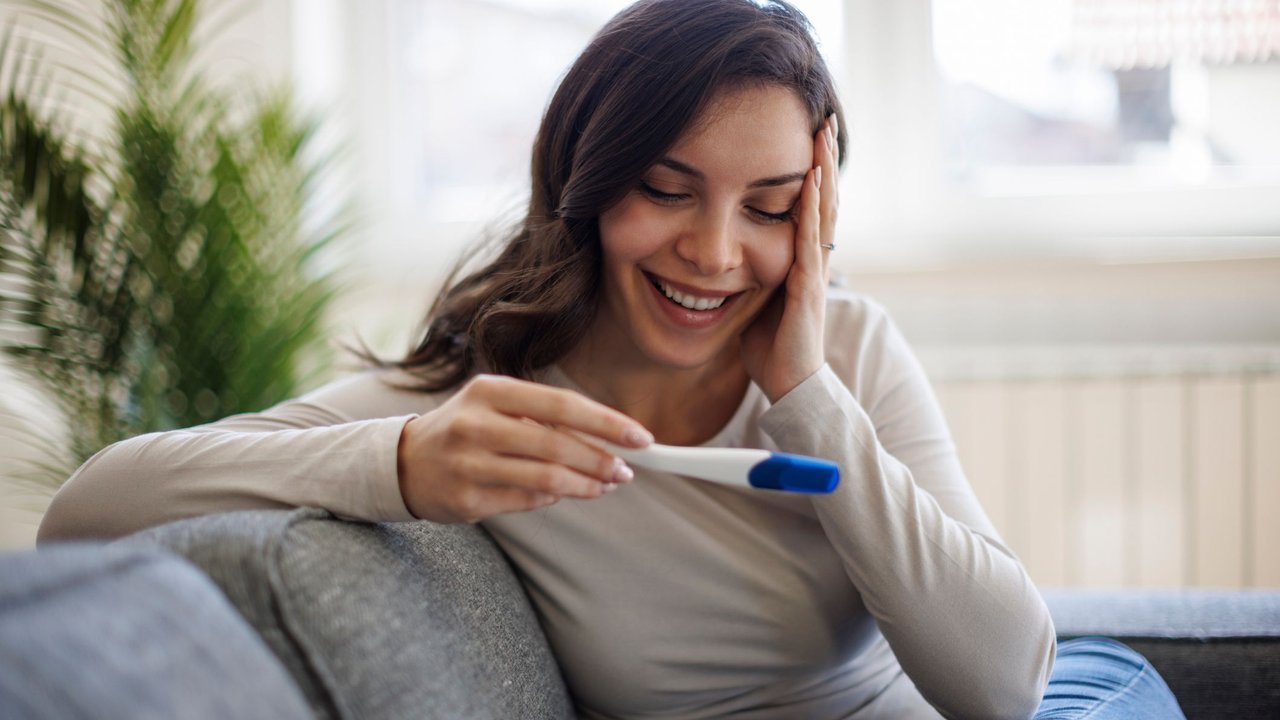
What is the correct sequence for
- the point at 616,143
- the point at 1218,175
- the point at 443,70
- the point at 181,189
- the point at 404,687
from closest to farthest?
1. the point at 404,687
2. the point at 616,143
3. the point at 181,189
4. the point at 1218,175
5. the point at 443,70

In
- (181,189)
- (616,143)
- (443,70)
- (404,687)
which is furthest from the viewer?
(443,70)

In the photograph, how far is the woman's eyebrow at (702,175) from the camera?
3.18 feet

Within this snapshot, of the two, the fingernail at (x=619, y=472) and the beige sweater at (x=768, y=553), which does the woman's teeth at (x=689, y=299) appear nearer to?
the beige sweater at (x=768, y=553)

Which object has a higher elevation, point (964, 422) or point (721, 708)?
point (721, 708)

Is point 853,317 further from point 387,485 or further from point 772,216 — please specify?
point 387,485

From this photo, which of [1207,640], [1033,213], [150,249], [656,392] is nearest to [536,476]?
[656,392]

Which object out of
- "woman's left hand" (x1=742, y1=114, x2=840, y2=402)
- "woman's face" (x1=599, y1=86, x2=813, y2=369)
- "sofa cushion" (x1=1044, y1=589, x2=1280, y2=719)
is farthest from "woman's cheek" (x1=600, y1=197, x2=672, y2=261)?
"sofa cushion" (x1=1044, y1=589, x2=1280, y2=719)

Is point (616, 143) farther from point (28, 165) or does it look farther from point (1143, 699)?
point (28, 165)

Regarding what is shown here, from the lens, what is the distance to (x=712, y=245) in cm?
97

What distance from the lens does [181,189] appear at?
5.70 feet

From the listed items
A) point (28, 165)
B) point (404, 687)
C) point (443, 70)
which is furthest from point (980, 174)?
point (404, 687)

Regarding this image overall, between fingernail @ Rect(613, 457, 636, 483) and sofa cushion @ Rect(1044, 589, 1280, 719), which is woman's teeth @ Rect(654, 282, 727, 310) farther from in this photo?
sofa cushion @ Rect(1044, 589, 1280, 719)

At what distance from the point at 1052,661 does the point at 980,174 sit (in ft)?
5.54

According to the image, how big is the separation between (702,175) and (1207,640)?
775mm
